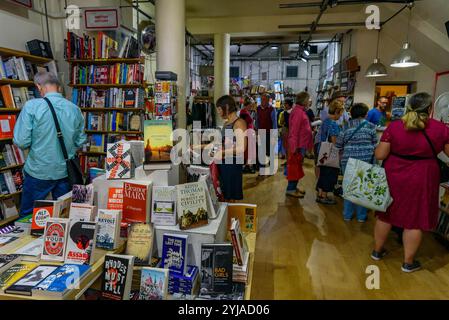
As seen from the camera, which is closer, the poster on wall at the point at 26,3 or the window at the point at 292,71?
the poster on wall at the point at 26,3

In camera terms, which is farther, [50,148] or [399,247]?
[399,247]

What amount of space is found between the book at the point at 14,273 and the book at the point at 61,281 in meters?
0.14

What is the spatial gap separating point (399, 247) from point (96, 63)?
4588 mm

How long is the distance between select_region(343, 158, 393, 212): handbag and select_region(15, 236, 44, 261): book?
8.19ft

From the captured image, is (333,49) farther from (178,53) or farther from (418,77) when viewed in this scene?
(178,53)

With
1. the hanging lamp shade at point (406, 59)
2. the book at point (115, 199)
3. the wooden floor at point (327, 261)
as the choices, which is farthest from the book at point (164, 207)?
the hanging lamp shade at point (406, 59)

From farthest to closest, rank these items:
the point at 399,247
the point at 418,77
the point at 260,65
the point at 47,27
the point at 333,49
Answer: the point at 260,65, the point at 333,49, the point at 418,77, the point at 47,27, the point at 399,247

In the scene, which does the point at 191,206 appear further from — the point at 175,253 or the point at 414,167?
the point at 414,167

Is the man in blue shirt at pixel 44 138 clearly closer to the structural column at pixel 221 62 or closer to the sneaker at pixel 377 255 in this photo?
the sneaker at pixel 377 255

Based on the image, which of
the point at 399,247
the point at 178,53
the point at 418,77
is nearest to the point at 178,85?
the point at 178,53

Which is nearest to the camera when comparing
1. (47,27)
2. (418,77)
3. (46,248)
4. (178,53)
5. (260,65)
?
(46,248)

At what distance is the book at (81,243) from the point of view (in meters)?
1.38

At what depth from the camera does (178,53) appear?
3982 millimetres

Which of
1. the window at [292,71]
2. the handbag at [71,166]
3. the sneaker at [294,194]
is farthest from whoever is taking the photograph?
the window at [292,71]
